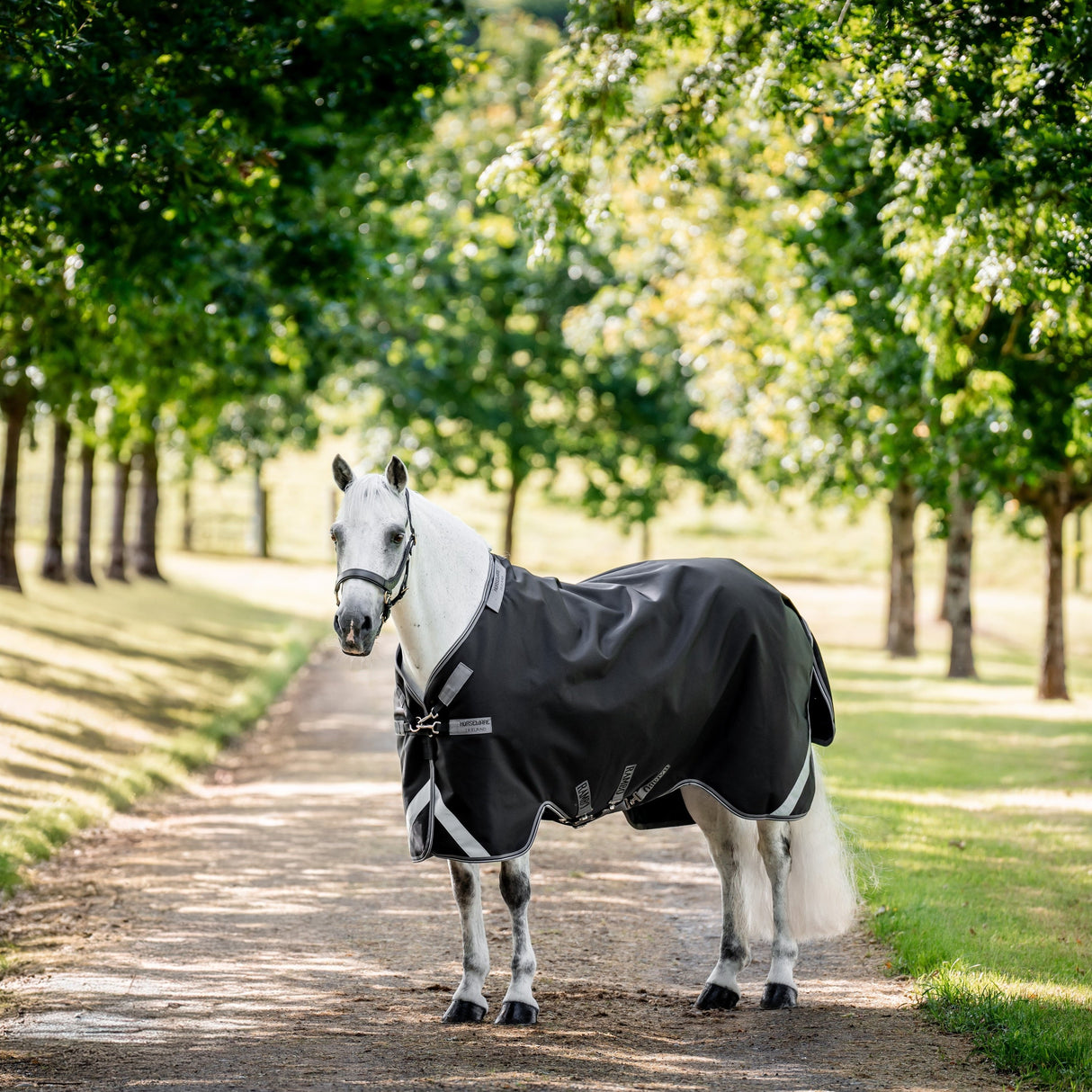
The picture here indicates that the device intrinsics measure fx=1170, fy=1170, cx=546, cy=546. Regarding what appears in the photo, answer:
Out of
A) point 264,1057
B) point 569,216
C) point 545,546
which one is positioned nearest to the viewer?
point 264,1057

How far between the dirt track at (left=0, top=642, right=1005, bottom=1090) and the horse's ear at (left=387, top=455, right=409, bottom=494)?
0.76 metres

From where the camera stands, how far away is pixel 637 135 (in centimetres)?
862

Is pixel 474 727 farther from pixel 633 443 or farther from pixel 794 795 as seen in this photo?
pixel 633 443

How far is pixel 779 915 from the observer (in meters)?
5.60

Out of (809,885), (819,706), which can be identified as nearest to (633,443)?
(819,706)

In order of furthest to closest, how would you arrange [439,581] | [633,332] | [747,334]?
1. [633,332]
2. [747,334]
3. [439,581]

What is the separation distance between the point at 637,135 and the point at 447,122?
24.1 metres

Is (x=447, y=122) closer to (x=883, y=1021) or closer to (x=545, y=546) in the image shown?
(x=545, y=546)

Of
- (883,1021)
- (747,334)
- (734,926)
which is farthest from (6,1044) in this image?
(747,334)

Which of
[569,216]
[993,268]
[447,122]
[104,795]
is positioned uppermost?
[447,122]

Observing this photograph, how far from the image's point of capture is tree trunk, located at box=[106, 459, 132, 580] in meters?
26.6

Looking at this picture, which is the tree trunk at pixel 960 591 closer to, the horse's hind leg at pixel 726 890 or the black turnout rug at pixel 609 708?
the black turnout rug at pixel 609 708

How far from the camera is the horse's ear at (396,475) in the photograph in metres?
4.71

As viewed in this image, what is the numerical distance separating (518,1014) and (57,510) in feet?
64.3
